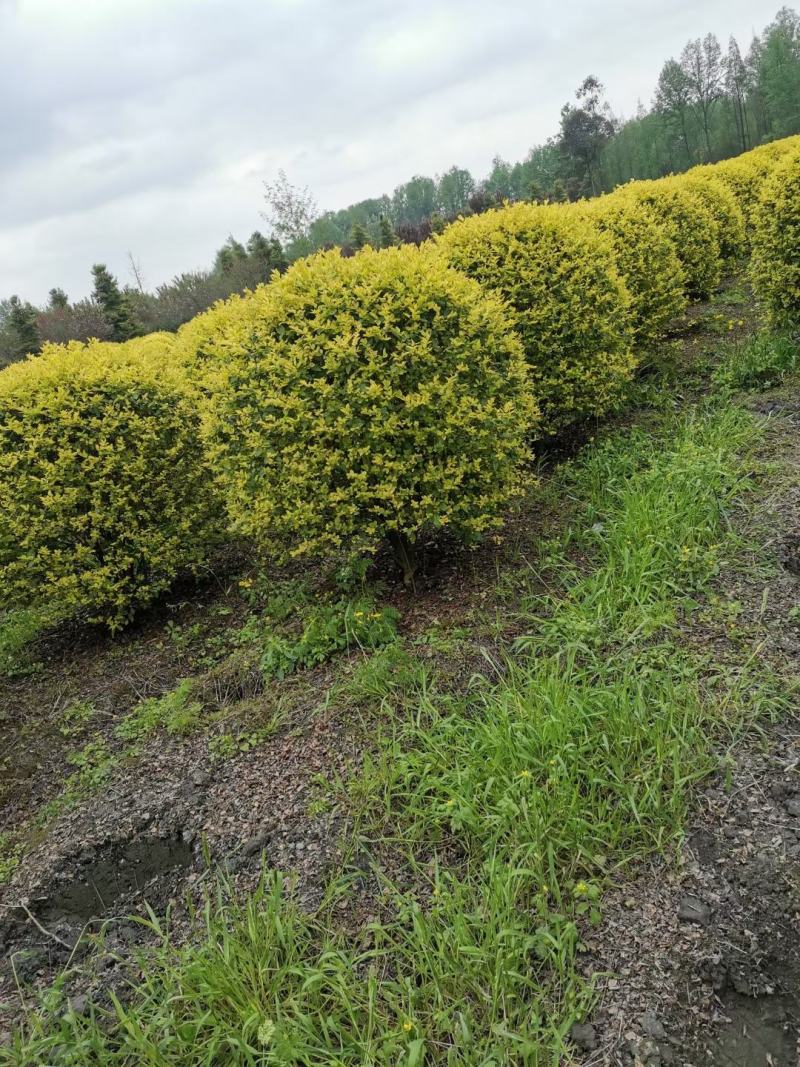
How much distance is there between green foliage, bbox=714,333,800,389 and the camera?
5219 millimetres

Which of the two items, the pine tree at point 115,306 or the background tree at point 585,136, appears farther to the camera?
the background tree at point 585,136

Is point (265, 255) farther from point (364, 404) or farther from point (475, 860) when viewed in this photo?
point (475, 860)

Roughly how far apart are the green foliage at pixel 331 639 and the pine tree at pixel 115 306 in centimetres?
2212

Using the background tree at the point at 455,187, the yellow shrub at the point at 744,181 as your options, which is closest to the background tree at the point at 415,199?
the background tree at the point at 455,187

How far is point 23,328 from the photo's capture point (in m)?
22.0

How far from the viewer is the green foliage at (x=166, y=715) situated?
3.21m

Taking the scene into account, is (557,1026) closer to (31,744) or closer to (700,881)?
(700,881)

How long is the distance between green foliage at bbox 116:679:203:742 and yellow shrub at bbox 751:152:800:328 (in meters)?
5.38

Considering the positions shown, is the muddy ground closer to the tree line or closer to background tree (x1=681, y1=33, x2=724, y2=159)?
the tree line

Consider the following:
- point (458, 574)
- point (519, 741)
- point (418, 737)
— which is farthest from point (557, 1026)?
point (458, 574)

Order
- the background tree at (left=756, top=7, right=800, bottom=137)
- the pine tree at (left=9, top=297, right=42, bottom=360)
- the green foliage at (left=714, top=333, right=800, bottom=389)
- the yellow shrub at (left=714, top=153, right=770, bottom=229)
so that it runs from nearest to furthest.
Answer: the green foliage at (left=714, top=333, right=800, bottom=389)
the yellow shrub at (left=714, top=153, right=770, bottom=229)
the pine tree at (left=9, top=297, right=42, bottom=360)
the background tree at (left=756, top=7, right=800, bottom=137)

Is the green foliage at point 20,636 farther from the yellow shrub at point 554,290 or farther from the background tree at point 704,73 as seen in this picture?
the background tree at point 704,73

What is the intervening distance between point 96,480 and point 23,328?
863 inches

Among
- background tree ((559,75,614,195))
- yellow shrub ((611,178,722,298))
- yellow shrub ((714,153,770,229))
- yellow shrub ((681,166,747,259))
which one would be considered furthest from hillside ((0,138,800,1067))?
background tree ((559,75,614,195))
